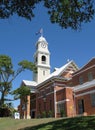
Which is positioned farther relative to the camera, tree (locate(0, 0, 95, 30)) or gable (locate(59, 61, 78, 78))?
gable (locate(59, 61, 78, 78))

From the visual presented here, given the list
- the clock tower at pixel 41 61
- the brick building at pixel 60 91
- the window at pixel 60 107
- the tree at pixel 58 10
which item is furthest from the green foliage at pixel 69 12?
the clock tower at pixel 41 61

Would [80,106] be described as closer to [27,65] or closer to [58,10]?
[27,65]

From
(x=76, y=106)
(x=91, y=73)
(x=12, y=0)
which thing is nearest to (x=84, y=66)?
(x=91, y=73)

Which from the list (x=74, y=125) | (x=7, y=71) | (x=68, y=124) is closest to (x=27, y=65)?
(x=7, y=71)

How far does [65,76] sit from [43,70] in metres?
15.5

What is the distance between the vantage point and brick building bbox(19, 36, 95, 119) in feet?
138

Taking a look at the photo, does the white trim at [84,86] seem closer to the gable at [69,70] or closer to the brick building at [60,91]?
the brick building at [60,91]

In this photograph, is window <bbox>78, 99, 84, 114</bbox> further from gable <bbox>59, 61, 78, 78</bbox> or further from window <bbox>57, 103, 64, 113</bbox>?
gable <bbox>59, 61, 78, 78</bbox>

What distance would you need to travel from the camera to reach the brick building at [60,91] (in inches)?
1654

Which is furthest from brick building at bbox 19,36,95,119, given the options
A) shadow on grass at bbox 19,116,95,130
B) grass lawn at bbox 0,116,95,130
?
shadow on grass at bbox 19,116,95,130

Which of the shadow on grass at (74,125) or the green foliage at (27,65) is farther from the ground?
the green foliage at (27,65)

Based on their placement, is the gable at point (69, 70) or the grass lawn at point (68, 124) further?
the gable at point (69, 70)

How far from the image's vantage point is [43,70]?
70.8m

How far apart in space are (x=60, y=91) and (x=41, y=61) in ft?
77.0
